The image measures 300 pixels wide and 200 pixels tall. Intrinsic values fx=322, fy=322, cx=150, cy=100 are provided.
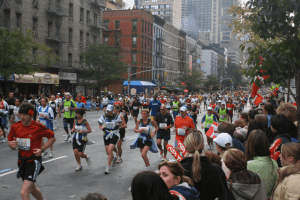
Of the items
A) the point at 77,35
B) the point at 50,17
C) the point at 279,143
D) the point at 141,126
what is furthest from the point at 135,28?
the point at 279,143

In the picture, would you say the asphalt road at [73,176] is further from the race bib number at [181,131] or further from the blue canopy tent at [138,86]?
the blue canopy tent at [138,86]

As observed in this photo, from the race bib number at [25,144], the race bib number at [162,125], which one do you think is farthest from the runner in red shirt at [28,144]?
the race bib number at [162,125]

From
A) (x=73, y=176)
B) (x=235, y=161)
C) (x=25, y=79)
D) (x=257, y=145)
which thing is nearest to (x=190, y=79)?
(x=25, y=79)

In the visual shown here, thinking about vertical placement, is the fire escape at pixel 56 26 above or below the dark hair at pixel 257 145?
above

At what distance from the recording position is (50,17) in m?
38.8

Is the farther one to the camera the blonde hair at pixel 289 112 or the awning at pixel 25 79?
the awning at pixel 25 79

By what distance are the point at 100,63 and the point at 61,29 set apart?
8.07 m

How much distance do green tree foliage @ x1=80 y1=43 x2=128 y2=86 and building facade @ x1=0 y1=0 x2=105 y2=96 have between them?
1.32m

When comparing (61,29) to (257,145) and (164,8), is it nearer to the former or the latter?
(257,145)

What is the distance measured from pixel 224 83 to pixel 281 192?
5183 inches

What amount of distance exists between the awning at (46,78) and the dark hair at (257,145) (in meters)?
34.2

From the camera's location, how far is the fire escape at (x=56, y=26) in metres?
38.7

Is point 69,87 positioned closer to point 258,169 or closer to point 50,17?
point 50,17

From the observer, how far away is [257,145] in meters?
4.02
